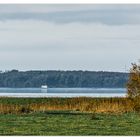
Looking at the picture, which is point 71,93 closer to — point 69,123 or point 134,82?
point 134,82

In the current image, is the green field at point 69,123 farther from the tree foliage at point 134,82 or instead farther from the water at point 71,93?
the water at point 71,93

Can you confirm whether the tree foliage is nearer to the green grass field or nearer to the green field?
the green field

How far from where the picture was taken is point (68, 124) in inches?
895

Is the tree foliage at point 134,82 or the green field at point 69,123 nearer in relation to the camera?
the green field at point 69,123

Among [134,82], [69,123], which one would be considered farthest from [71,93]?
[69,123]

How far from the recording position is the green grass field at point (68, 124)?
20.3 metres

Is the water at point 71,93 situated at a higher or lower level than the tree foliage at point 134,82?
lower

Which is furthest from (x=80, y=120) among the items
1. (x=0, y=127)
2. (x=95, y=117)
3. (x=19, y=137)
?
(x=19, y=137)

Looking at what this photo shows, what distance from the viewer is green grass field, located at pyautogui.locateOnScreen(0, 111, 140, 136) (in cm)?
2031

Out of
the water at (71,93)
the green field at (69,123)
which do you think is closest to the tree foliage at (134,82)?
the green field at (69,123)

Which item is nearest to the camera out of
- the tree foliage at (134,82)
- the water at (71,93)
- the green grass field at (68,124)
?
the green grass field at (68,124)

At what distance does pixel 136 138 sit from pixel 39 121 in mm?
6590

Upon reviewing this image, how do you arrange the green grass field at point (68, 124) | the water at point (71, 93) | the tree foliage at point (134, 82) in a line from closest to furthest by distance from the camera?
the green grass field at point (68, 124), the tree foliage at point (134, 82), the water at point (71, 93)
